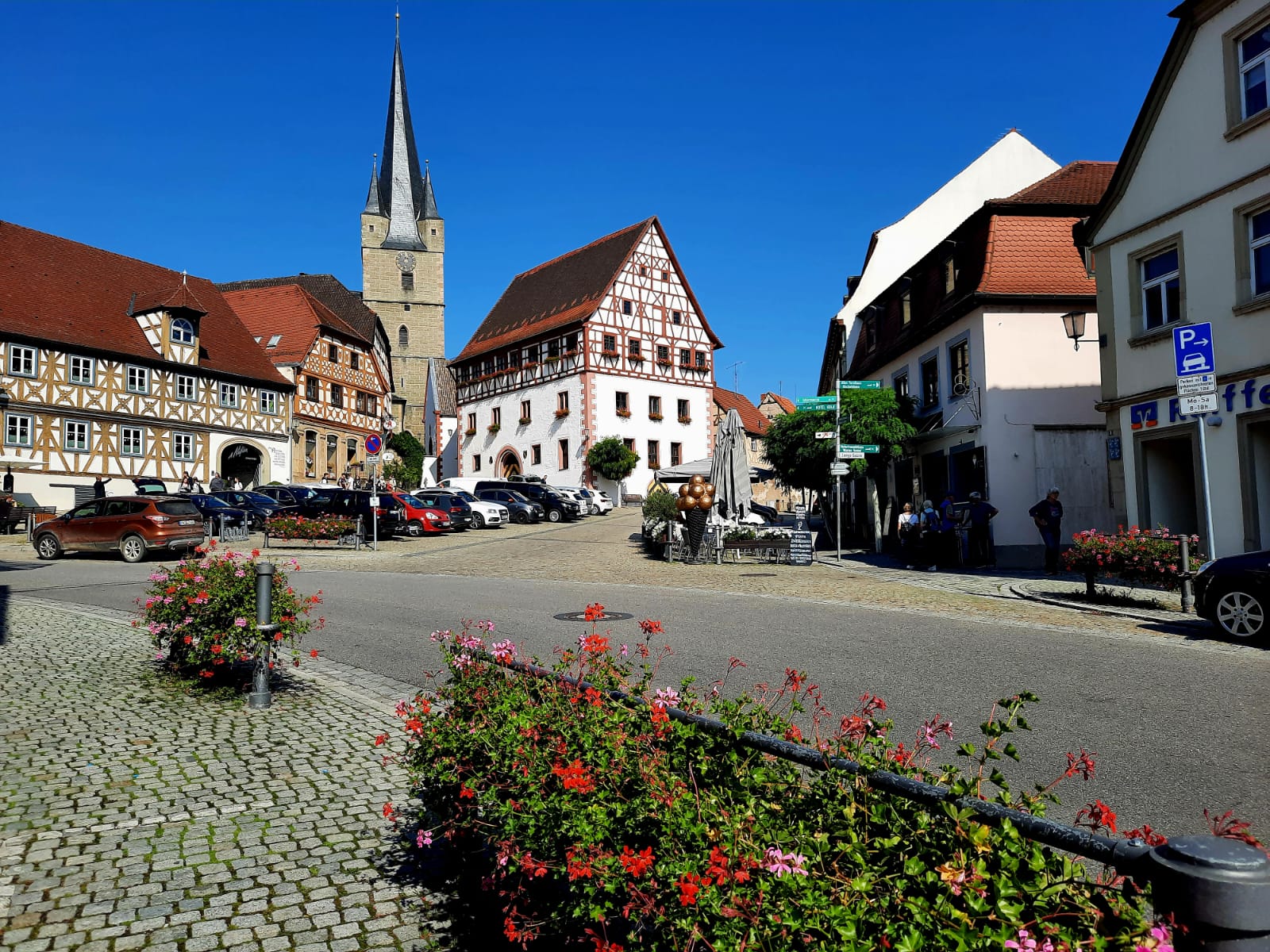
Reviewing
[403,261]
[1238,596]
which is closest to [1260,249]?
[1238,596]

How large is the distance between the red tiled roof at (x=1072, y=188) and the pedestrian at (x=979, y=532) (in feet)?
25.2

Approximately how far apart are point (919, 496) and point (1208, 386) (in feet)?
60.1

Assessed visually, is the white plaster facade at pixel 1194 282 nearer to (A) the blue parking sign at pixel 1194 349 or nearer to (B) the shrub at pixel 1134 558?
(B) the shrub at pixel 1134 558

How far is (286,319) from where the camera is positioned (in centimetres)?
5419

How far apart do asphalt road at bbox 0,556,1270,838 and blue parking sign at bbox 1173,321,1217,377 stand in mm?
3140

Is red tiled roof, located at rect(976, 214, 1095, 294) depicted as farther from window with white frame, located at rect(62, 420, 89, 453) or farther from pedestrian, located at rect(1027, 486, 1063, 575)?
window with white frame, located at rect(62, 420, 89, 453)

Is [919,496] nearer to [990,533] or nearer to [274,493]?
[990,533]

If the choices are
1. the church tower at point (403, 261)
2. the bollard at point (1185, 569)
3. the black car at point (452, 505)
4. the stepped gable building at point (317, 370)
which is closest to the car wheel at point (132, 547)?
the black car at point (452, 505)

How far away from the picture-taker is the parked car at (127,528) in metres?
22.2

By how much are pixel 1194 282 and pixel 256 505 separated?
2959 cm

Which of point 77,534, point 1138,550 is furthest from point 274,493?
point 1138,550

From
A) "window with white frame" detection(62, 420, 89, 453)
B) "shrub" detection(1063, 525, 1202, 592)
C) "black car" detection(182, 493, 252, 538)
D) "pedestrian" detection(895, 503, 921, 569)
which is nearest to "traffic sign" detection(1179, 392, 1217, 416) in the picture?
"shrub" detection(1063, 525, 1202, 592)

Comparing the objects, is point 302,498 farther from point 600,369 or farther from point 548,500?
point 600,369

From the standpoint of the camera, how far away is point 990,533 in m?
22.5
